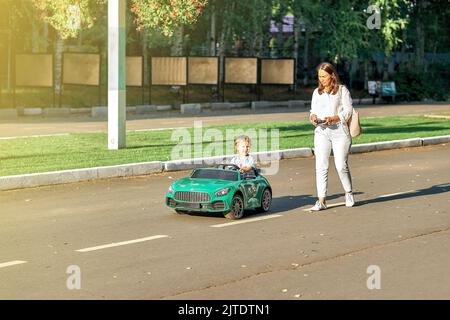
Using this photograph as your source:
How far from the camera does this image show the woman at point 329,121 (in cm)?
1442

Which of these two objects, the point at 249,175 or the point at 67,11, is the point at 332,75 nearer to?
the point at 249,175

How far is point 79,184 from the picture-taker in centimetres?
1750

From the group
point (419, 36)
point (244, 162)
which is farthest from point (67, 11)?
point (419, 36)

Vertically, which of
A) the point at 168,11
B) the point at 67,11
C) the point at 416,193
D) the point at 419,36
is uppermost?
the point at 419,36

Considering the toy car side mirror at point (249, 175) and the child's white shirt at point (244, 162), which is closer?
the toy car side mirror at point (249, 175)

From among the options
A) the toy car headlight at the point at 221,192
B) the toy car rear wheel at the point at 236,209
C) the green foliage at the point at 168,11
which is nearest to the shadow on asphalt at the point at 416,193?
the toy car rear wheel at the point at 236,209

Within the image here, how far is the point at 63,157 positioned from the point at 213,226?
763 cm

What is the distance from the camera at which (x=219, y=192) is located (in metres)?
13.5

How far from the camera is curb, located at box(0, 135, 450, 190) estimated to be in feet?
55.6

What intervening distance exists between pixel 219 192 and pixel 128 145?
10015mm

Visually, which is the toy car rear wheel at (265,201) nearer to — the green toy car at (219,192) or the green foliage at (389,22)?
the green toy car at (219,192)

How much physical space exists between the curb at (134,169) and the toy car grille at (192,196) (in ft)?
13.5
